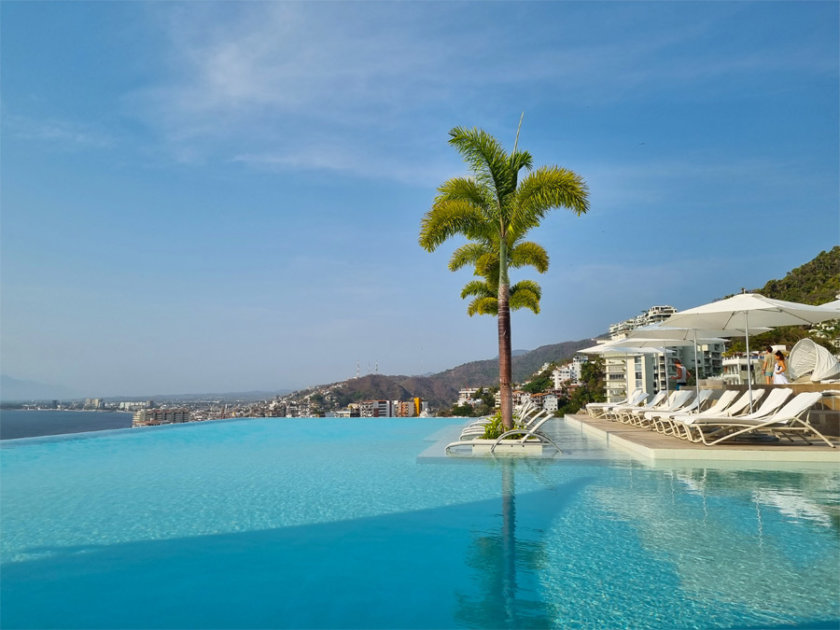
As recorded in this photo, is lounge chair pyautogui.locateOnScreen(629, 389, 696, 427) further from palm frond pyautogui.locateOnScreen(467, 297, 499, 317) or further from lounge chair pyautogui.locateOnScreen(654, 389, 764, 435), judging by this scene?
palm frond pyautogui.locateOnScreen(467, 297, 499, 317)

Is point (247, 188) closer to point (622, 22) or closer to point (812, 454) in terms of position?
point (622, 22)

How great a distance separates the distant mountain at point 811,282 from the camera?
1884 inches

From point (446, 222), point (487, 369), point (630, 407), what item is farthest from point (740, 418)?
point (487, 369)

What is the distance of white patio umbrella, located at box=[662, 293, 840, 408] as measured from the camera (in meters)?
10.2

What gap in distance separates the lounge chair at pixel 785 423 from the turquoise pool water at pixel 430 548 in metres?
1.15

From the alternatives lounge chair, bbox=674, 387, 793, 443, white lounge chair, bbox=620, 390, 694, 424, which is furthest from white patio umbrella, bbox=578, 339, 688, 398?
lounge chair, bbox=674, 387, 793, 443

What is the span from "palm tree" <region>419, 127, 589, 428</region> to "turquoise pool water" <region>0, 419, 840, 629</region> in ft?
12.1

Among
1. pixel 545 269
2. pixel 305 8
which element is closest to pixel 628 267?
pixel 545 269

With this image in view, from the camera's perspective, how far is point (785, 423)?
30.4ft

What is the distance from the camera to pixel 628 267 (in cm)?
3284

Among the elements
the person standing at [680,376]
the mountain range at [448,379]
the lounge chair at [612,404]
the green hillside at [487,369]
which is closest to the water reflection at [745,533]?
the lounge chair at [612,404]

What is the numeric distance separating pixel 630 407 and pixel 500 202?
740 cm

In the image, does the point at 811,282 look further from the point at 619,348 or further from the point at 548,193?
the point at 548,193

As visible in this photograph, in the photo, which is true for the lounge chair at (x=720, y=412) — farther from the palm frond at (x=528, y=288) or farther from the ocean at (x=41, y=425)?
the ocean at (x=41, y=425)
